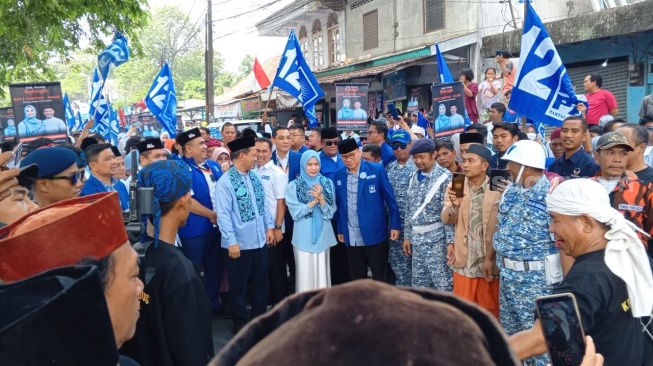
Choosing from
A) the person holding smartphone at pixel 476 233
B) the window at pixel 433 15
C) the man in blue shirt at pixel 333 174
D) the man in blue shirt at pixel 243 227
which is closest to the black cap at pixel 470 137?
the person holding smartphone at pixel 476 233

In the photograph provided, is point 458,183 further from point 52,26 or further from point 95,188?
point 52,26

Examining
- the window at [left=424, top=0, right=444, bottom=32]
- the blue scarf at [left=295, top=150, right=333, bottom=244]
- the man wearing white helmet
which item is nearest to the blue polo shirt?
the man wearing white helmet

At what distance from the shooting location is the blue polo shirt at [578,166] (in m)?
5.00

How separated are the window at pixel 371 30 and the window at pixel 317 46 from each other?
413 centimetres

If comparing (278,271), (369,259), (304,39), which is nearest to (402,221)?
(369,259)

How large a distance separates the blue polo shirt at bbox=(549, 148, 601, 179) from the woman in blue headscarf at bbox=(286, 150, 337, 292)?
2380mm

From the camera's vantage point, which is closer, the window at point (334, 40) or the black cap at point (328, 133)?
the black cap at point (328, 133)

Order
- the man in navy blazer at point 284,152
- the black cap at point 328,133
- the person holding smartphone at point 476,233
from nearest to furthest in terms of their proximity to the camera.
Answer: the person holding smartphone at point 476,233 → the black cap at point 328,133 → the man in navy blazer at point 284,152

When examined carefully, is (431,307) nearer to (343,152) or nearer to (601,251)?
(601,251)

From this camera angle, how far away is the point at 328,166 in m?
6.39

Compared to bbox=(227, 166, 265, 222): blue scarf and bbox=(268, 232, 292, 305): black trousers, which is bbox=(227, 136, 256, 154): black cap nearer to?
bbox=(227, 166, 265, 222): blue scarf

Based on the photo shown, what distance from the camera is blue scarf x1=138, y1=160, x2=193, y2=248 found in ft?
8.40

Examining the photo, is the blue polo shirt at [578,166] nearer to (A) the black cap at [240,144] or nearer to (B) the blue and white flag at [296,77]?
(A) the black cap at [240,144]

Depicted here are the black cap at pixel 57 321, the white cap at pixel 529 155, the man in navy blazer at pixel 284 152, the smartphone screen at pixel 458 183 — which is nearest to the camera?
the black cap at pixel 57 321
